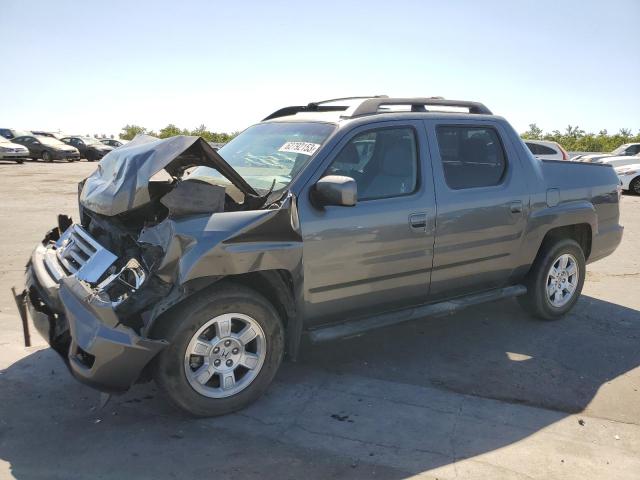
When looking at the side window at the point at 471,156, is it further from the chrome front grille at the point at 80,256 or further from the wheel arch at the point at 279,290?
the chrome front grille at the point at 80,256

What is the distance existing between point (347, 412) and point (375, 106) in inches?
86.3

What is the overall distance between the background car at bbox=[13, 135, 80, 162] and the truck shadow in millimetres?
29118

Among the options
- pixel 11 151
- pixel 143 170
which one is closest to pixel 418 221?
pixel 143 170

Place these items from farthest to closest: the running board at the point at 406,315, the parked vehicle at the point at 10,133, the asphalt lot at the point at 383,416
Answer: the parked vehicle at the point at 10,133 → the running board at the point at 406,315 → the asphalt lot at the point at 383,416

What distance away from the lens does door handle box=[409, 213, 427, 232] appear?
4.14 m

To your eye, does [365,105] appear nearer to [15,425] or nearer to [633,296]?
[15,425]

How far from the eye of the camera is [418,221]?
4.18 metres

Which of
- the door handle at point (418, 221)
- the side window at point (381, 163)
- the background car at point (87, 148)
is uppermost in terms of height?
the side window at point (381, 163)

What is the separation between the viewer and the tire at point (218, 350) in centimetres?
331

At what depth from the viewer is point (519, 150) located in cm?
502

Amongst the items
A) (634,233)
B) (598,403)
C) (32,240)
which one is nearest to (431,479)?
(598,403)

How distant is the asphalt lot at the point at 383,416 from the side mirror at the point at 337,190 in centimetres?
131

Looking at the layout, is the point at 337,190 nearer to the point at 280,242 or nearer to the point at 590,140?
the point at 280,242

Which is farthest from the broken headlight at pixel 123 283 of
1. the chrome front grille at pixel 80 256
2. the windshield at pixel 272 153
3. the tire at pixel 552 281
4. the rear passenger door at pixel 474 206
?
the tire at pixel 552 281
